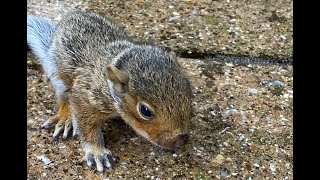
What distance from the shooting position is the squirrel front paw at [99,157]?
3096 millimetres

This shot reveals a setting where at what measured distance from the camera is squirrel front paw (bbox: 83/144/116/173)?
3.10 metres

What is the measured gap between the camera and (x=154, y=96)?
111 inches

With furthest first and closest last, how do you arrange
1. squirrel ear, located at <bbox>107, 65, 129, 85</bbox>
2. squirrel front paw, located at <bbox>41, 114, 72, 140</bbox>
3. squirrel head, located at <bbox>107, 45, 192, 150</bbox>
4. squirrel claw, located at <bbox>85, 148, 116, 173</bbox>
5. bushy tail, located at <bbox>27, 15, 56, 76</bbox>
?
bushy tail, located at <bbox>27, 15, 56, 76</bbox>
squirrel front paw, located at <bbox>41, 114, 72, 140</bbox>
squirrel claw, located at <bbox>85, 148, 116, 173</bbox>
squirrel ear, located at <bbox>107, 65, 129, 85</bbox>
squirrel head, located at <bbox>107, 45, 192, 150</bbox>

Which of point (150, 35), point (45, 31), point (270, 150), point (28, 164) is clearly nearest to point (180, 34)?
point (150, 35)

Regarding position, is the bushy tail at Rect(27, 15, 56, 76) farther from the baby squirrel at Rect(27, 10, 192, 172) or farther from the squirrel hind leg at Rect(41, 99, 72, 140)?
the squirrel hind leg at Rect(41, 99, 72, 140)

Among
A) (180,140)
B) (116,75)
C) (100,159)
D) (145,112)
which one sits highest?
(116,75)

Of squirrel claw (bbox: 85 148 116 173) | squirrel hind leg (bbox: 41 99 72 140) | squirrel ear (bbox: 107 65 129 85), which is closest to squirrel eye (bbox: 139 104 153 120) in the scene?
squirrel ear (bbox: 107 65 129 85)

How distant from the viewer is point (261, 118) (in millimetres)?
3492

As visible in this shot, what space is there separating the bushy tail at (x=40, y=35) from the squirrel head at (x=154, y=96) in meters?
0.91

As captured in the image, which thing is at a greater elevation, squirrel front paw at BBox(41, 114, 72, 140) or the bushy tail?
the bushy tail

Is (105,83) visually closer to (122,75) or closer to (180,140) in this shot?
(122,75)

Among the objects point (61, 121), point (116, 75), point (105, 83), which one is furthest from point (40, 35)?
point (116, 75)

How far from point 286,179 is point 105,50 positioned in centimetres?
123

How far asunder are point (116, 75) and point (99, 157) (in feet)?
1.50
